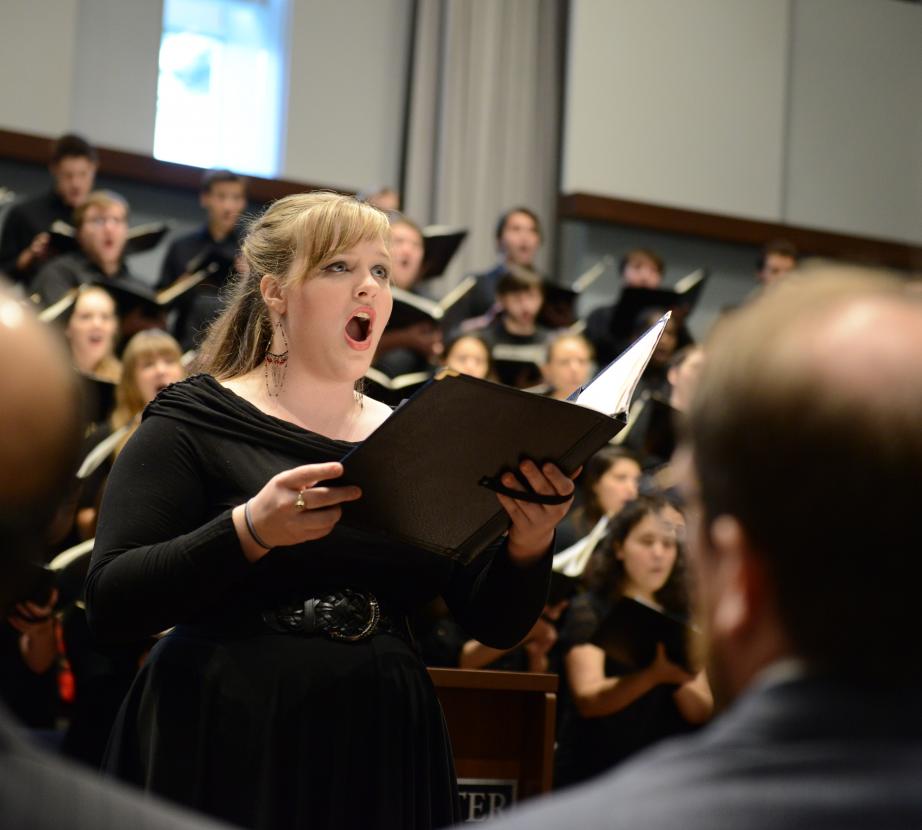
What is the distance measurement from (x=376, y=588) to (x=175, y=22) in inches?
264

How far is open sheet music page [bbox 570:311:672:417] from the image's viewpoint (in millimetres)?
1626

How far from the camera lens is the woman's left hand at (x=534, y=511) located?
5.46 feet

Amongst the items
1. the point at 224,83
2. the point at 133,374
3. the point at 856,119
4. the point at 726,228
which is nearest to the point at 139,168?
the point at 224,83

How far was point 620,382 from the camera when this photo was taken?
65.3 inches

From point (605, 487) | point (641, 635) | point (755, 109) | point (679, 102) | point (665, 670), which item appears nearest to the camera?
point (641, 635)

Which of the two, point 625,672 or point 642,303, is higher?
point 642,303

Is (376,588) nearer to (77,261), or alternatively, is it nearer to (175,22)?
(77,261)

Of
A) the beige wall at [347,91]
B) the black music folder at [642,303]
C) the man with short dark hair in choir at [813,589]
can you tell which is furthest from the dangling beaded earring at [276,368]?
the beige wall at [347,91]

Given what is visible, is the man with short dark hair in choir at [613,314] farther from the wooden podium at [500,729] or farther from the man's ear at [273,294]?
the man's ear at [273,294]

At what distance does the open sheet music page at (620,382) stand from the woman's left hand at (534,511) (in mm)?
102

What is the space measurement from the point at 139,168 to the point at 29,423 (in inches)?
271

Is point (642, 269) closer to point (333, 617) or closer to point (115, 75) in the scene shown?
point (115, 75)

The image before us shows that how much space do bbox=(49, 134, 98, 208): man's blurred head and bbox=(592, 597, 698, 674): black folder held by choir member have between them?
361 centimetres

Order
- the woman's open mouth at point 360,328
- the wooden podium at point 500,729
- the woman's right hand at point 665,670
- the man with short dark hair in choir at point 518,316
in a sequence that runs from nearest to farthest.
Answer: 1. the woman's open mouth at point 360,328
2. the wooden podium at point 500,729
3. the woman's right hand at point 665,670
4. the man with short dark hair in choir at point 518,316
